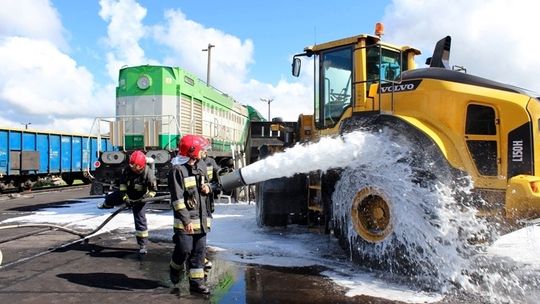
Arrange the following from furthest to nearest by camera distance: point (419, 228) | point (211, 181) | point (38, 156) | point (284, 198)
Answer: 1. point (38, 156)
2. point (284, 198)
3. point (211, 181)
4. point (419, 228)

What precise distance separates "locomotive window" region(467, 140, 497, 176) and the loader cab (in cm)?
150

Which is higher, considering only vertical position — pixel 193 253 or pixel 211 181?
pixel 211 181

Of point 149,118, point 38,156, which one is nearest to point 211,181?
point 149,118

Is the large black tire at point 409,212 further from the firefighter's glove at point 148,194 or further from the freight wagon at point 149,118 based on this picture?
the freight wagon at point 149,118

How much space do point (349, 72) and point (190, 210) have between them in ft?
11.6

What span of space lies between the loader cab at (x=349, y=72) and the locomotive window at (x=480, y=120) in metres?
1.35

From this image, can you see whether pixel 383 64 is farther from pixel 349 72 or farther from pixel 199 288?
pixel 199 288

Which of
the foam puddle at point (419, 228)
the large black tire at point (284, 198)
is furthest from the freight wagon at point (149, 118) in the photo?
the foam puddle at point (419, 228)

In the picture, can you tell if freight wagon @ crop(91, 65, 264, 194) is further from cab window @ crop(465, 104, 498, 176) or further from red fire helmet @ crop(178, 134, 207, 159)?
cab window @ crop(465, 104, 498, 176)

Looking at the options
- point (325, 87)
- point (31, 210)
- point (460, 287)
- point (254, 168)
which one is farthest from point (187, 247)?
point (31, 210)

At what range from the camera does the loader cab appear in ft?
24.3

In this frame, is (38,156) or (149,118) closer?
(149,118)

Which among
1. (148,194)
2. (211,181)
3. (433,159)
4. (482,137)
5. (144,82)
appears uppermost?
(144,82)

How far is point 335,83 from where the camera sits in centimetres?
805
